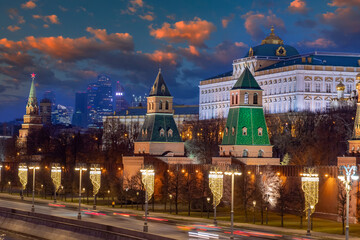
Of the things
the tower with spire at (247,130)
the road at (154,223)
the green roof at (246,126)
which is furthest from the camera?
the green roof at (246,126)

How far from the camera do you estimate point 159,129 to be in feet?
489

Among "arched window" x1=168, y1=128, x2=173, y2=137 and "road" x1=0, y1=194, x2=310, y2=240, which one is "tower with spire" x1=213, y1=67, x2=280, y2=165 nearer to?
"arched window" x1=168, y1=128, x2=173, y2=137

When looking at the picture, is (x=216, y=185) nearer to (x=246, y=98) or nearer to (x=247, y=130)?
(x=247, y=130)

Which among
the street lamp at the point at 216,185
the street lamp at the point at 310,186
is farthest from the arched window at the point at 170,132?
the street lamp at the point at 310,186

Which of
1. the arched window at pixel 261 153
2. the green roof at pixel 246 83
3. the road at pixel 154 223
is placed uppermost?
the green roof at pixel 246 83

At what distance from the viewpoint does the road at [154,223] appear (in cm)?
8489

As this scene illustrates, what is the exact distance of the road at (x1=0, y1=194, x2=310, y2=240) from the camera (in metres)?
84.9

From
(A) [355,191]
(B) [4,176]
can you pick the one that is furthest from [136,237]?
(B) [4,176]

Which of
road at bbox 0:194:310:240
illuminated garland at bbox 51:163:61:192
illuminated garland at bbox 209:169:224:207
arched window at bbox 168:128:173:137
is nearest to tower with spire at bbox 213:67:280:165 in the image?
arched window at bbox 168:128:173:137

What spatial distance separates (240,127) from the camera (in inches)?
5310

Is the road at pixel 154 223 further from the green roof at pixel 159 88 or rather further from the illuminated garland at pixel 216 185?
the green roof at pixel 159 88

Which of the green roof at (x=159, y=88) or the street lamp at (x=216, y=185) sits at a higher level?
the green roof at (x=159, y=88)

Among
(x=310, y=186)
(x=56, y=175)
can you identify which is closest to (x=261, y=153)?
→ (x=56, y=175)

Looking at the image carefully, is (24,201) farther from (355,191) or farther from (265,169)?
(355,191)
